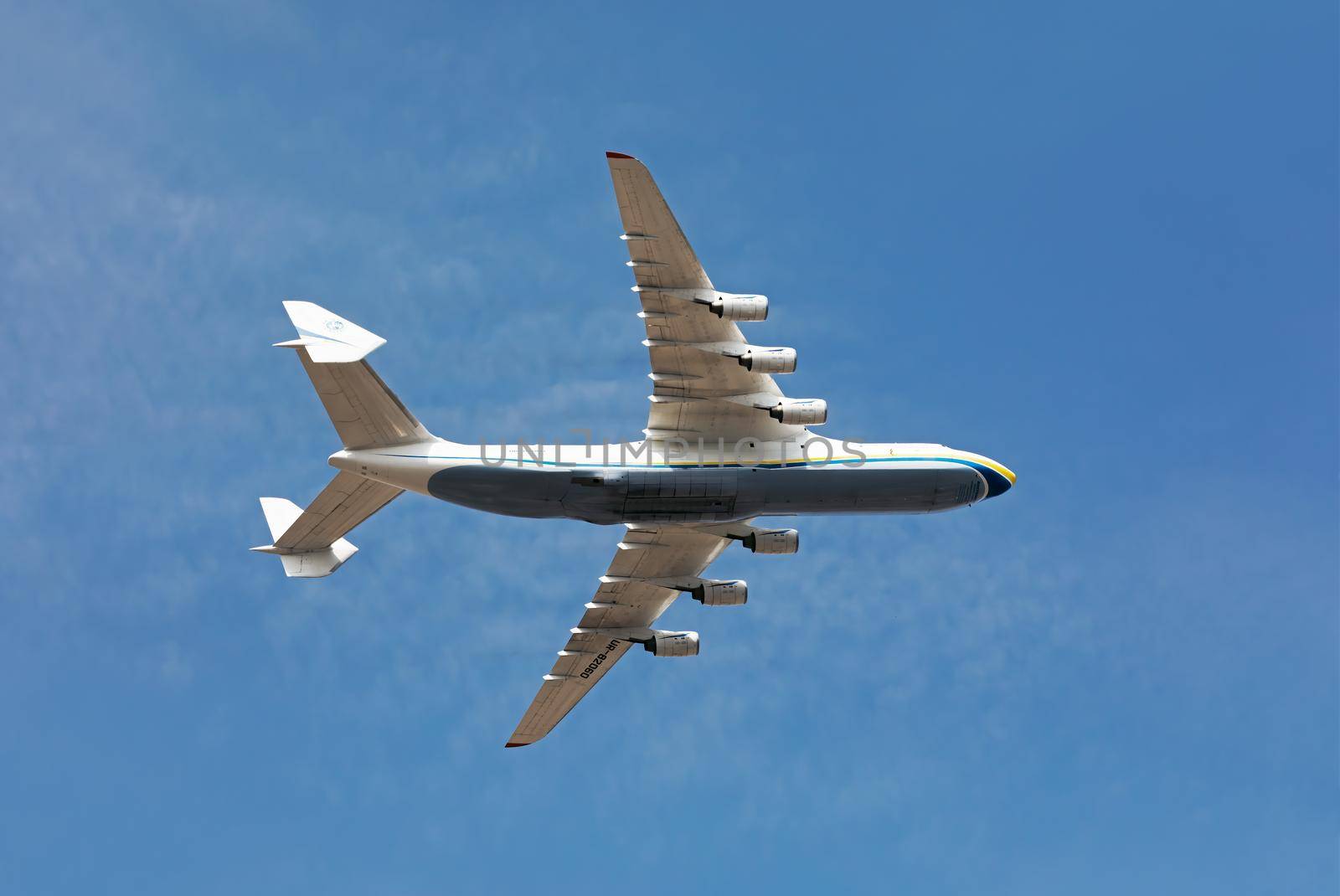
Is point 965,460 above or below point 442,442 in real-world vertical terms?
above

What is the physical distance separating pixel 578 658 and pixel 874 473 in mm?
11333

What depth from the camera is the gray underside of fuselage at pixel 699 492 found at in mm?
39250

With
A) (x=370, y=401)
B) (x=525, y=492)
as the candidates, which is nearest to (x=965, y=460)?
(x=525, y=492)

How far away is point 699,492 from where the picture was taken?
133 feet

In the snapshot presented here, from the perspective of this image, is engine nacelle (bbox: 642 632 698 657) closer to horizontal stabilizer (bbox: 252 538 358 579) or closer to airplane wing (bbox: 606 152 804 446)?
airplane wing (bbox: 606 152 804 446)

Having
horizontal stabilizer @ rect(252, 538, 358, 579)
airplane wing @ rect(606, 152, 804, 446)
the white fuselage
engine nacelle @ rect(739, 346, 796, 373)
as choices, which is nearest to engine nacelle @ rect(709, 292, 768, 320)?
airplane wing @ rect(606, 152, 804, 446)

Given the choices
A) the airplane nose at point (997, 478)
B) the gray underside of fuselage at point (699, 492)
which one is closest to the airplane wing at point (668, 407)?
the gray underside of fuselage at point (699, 492)

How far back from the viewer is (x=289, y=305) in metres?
37.2

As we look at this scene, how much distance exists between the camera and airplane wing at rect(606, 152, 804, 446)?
36750 mm

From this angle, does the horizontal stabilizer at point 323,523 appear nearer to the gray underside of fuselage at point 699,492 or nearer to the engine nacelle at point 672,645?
the gray underside of fuselage at point 699,492

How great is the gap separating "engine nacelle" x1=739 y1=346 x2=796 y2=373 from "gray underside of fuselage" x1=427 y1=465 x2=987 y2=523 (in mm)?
2712

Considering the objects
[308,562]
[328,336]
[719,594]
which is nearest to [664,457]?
[719,594]

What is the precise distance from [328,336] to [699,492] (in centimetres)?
967

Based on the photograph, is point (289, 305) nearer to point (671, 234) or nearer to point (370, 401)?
point (370, 401)
